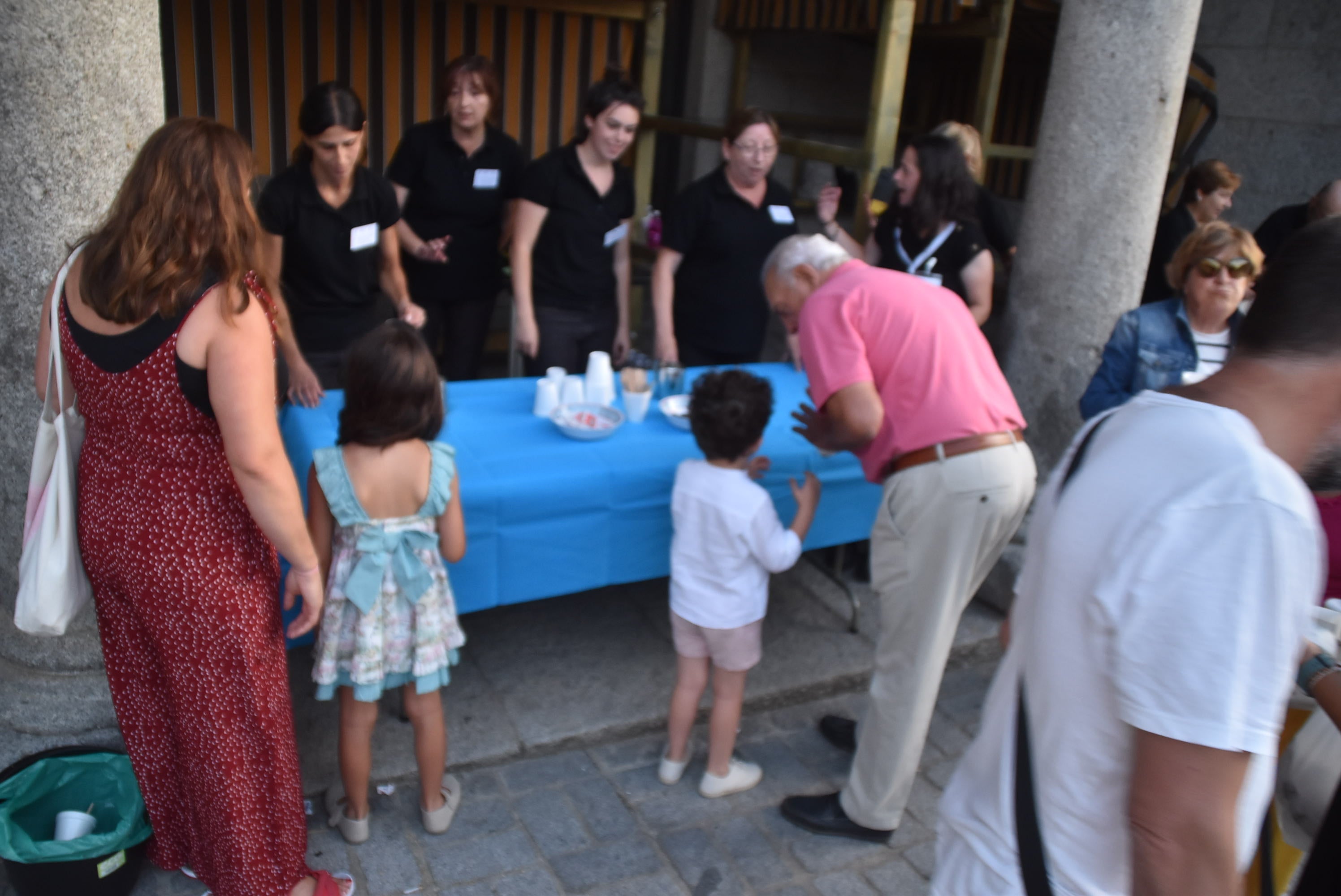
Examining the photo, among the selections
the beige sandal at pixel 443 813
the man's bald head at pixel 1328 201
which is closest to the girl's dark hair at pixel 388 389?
the beige sandal at pixel 443 813

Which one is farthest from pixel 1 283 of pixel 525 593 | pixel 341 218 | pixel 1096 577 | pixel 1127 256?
pixel 1127 256

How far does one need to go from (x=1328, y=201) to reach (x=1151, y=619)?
168 inches

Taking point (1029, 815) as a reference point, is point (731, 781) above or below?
below

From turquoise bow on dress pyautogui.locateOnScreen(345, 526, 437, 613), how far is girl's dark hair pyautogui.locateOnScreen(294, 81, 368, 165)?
1.61 m

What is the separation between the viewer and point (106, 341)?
6.19ft

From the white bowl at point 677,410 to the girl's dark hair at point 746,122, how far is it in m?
Result: 1.17

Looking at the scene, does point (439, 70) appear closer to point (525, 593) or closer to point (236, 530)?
point (525, 593)

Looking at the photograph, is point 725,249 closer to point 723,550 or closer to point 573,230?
point 573,230

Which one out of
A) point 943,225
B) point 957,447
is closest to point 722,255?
point 943,225

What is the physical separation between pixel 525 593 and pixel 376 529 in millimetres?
705

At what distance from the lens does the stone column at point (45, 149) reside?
89.7 inches

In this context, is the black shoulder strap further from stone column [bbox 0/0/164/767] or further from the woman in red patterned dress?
stone column [bbox 0/0/164/767]

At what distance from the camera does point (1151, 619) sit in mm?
1015

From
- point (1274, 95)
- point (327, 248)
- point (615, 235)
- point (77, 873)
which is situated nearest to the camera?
point (77, 873)
